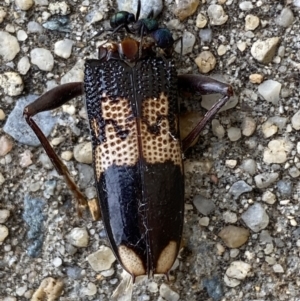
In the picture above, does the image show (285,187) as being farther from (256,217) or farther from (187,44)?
(187,44)

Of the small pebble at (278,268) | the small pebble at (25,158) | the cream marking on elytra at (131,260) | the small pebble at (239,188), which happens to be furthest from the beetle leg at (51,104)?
the small pebble at (278,268)

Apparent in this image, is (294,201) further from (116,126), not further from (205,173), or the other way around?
(116,126)

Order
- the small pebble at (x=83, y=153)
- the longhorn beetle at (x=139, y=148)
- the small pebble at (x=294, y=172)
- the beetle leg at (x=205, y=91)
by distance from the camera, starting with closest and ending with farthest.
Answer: the longhorn beetle at (x=139, y=148) → the beetle leg at (x=205, y=91) → the small pebble at (x=294, y=172) → the small pebble at (x=83, y=153)

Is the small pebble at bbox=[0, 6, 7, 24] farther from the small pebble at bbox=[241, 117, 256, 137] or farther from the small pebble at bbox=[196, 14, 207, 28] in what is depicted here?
the small pebble at bbox=[241, 117, 256, 137]

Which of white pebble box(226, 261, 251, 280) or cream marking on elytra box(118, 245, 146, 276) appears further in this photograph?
white pebble box(226, 261, 251, 280)

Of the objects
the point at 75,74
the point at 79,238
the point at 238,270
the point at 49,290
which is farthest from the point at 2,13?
the point at 238,270

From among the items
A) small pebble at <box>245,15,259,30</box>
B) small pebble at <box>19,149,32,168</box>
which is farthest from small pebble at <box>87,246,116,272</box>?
small pebble at <box>245,15,259,30</box>

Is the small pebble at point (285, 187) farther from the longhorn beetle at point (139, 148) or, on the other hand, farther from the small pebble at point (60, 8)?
the small pebble at point (60, 8)
